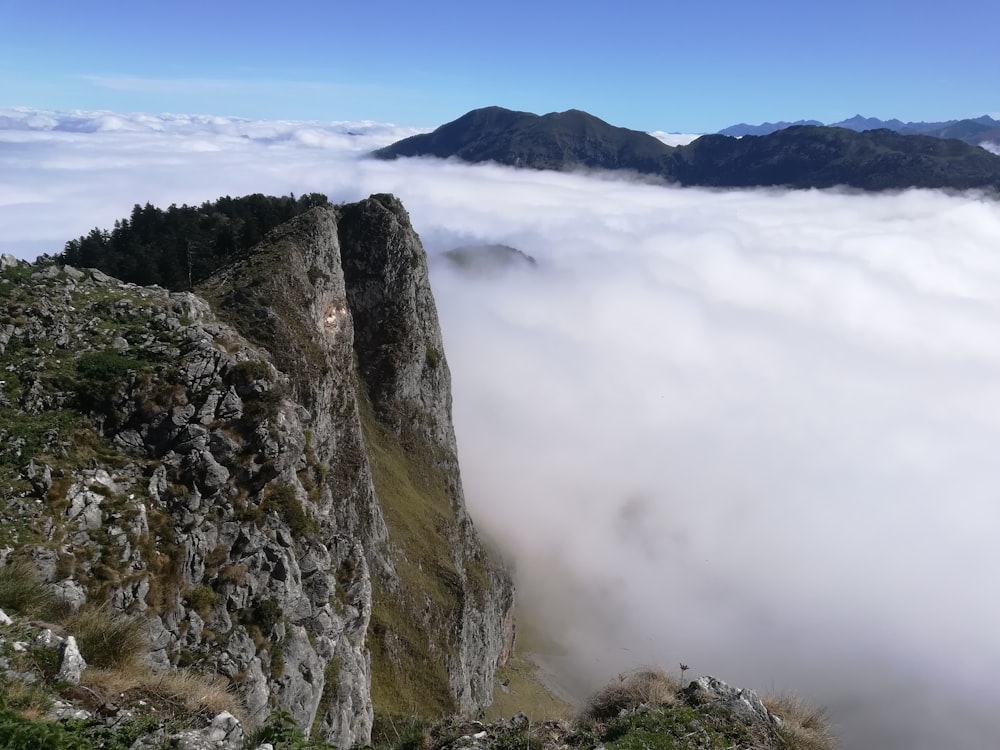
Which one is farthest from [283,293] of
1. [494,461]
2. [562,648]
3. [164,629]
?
[494,461]

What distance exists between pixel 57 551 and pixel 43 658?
30.2 feet

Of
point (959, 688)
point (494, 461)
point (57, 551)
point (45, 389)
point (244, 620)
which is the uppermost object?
point (45, 389)

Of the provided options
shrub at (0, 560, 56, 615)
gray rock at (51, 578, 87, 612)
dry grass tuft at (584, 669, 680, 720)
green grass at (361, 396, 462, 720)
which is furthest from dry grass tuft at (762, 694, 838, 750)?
green grass at (361, 396, 462, 720)

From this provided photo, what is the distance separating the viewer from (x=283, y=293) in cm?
5588

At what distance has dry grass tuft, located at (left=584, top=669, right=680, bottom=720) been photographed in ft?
61.9

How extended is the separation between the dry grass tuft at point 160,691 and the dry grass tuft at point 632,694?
37.5 feet

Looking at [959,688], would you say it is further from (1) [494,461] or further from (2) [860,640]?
(1) [494,461]

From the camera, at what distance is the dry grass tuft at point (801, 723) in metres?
17.8

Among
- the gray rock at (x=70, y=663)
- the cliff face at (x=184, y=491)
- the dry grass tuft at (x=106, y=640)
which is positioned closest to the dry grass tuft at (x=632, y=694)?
the cliff face at (x=184, y=491)

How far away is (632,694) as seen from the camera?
19.2m

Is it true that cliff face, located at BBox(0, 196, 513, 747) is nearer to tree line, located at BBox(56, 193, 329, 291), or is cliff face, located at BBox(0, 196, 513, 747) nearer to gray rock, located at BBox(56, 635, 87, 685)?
gray rock, located at BBox(56, 635, 87, 685)

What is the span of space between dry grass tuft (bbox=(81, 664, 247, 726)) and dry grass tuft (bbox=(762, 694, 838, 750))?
16.1 metres

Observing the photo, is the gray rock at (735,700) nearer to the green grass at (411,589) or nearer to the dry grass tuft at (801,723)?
the dry grass tuft at (801,723)

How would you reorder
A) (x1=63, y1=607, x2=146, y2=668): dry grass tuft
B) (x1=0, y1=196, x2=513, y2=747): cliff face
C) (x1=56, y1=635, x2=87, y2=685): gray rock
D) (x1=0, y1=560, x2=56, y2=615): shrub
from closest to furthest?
(x1=56, y1=635, x2=87, y2=685): gray rock < (x1=63, y1=607, x2=146, y2=668): dry grass tuft < (x1=0, y1=560, x2=56, y2=615): shrub < (x1=0, y1=196, x2=513, y2=747): cliff face
